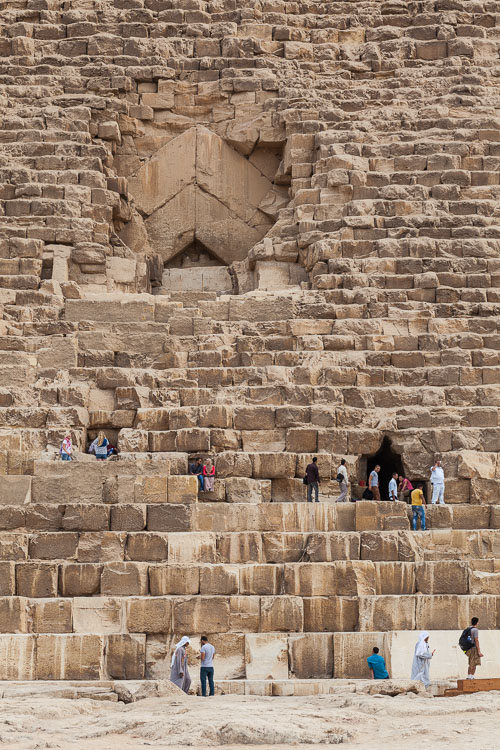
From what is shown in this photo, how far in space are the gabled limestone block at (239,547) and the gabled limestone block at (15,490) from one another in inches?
104

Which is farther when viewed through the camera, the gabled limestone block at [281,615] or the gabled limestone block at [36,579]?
the gabled limestone block at [36,579]

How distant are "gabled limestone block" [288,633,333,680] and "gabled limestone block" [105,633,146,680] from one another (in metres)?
1.63

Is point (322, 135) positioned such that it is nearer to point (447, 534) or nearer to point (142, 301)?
point (142, 301)

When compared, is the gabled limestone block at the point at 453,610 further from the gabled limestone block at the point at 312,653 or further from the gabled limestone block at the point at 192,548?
the gabled limestone block at the point at 192,548

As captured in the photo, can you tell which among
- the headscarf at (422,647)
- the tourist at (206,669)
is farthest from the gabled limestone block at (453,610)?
the tourist at (206,669)

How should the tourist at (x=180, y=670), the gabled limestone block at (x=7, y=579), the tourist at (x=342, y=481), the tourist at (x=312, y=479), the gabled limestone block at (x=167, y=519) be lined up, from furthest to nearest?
the tourist at (x=342, y=481) < the tourist at (x=312, y=479) < the gabled limestone block at (x=167, y=519) < the gabled limestone block at (x=7, y=579) < the tourist at (x=180, y=670)

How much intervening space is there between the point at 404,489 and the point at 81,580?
4.76m

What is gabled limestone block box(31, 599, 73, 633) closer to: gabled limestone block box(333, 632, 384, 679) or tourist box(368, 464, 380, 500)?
gabled limestone block box(333, 632, 384, 679)

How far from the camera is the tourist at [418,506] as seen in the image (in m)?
19.4

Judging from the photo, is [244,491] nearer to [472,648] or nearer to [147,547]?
[147,547]

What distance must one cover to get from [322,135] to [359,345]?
17.8ft

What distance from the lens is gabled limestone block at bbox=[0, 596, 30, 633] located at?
17.4 m

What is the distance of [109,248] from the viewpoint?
26.2m

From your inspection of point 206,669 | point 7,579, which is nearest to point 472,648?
point 206,669
